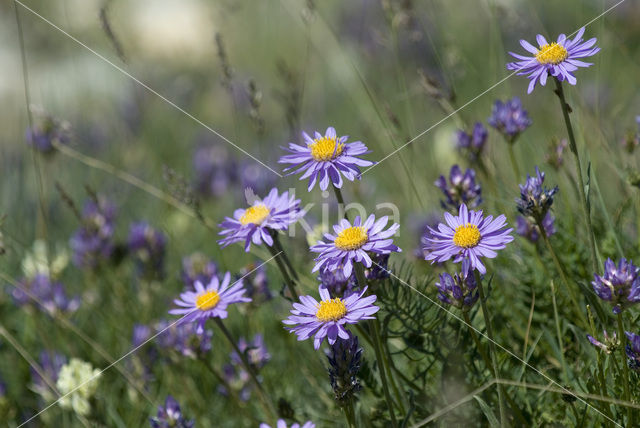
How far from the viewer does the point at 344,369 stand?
1.35 metres

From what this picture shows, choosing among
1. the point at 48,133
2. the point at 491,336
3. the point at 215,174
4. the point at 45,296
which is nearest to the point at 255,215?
the point at 491,336

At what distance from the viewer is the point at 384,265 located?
150cm

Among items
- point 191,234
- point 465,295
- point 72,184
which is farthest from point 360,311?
point 72,184

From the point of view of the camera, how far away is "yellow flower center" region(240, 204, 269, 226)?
57.8 inches

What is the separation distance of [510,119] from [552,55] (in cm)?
63

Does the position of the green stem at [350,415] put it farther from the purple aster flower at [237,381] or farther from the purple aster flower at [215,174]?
the purple aster flower at [215,174]

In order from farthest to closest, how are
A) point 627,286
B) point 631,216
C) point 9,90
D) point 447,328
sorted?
point 9,90 → point 631,216 → point 447,328 → point 627,286

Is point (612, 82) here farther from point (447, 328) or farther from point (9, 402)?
point (9, 402)

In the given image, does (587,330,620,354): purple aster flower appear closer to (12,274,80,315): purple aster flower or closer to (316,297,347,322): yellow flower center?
(316,297,347,322): yellow flower center

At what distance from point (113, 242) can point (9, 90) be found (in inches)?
207

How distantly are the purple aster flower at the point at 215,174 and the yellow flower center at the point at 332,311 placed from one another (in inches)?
111

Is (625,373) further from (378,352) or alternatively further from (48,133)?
(48,133)

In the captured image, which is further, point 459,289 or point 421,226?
point 421,226

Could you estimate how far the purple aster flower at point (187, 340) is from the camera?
1.85m
